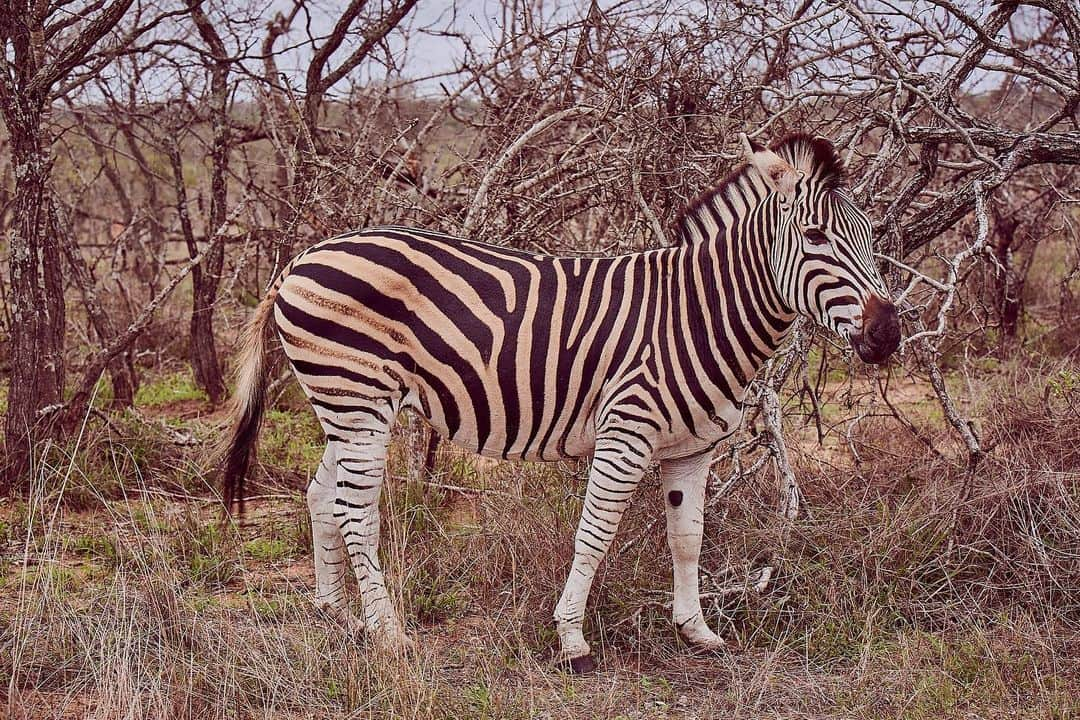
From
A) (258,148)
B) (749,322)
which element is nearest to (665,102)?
(749,322)

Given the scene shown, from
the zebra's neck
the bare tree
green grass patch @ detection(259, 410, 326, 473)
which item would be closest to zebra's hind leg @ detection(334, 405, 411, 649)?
the zebra's neck

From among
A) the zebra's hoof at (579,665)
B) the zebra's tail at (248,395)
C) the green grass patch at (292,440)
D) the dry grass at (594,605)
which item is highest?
the zebra's tail at (248,395)

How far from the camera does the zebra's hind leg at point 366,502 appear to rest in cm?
436

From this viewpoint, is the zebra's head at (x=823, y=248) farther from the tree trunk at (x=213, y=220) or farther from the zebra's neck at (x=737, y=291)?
the tree trunk at (x=213, y=220)

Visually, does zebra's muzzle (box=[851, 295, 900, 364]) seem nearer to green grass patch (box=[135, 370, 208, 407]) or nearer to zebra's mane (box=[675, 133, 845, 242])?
zebra's mane (box=[675, 133, 845, 242])

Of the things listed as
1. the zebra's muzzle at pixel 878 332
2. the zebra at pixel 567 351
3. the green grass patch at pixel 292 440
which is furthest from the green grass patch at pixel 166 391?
the zebra's muzzle at pixel 878 332

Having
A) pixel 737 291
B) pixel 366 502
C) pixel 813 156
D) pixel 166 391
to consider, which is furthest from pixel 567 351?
pixel 166 391

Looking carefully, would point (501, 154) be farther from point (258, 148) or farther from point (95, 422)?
point (258, 148)

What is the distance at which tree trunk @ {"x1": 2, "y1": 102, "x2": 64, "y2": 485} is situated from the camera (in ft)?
18.8

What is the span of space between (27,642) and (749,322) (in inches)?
123

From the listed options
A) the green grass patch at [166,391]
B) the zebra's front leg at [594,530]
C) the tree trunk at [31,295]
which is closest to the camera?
the zebra's front leg at [594,530]

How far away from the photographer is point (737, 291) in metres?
4.27

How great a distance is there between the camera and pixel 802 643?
4.40 metres

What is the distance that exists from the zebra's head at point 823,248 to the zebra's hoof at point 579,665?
1.68m
